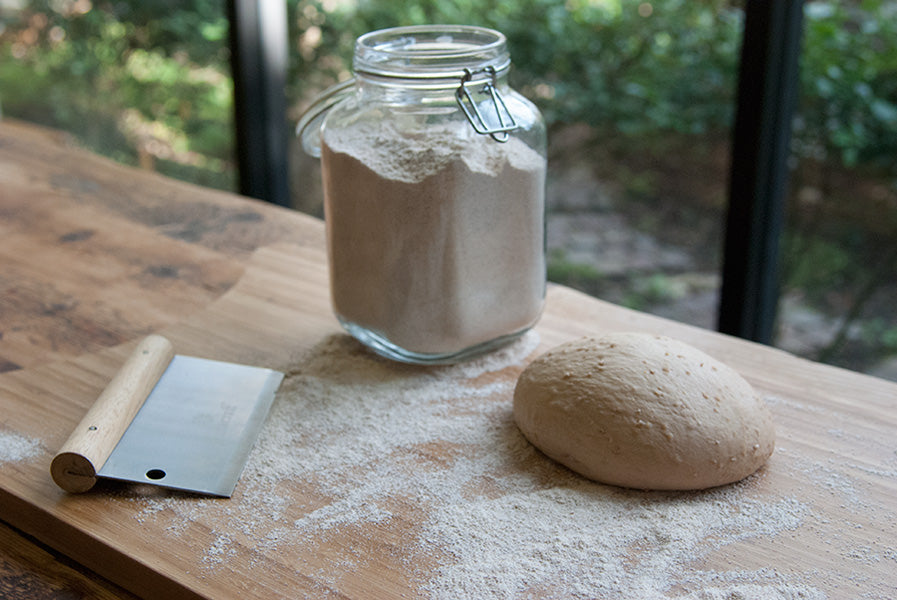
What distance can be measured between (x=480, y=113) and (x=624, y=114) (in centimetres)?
104

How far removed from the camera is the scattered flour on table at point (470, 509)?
2.01ft

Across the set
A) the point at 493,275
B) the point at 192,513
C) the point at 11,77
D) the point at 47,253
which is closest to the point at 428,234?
the point at 493,275

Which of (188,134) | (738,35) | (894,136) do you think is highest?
(738,35)

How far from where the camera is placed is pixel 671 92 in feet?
5.56

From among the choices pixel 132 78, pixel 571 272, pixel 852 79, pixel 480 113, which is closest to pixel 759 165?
pixel 852 79

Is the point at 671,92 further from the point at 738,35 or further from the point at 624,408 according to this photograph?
the point at 624,408

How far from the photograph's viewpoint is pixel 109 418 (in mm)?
743

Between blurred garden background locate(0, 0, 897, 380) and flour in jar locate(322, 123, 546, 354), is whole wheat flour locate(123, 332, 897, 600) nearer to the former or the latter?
flour in jar locate(322, 123, 546, 354)

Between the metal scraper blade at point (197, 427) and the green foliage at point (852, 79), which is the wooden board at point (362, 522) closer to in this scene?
the metal scraper blade at point (197, 427)

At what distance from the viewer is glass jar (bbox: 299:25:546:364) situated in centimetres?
80

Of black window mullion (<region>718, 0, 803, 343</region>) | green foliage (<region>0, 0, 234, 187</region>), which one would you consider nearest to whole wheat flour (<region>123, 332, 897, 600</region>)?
black window mullion (<region>718, 0, 803, 343</region>)

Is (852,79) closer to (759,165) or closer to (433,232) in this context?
(759,165)

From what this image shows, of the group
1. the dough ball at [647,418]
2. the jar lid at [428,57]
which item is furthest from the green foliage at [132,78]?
the dough ball at [647,418]

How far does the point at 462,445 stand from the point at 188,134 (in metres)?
1.68
